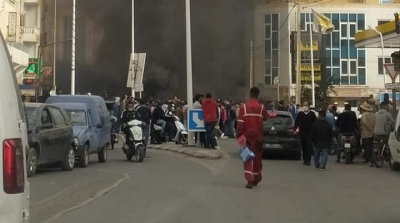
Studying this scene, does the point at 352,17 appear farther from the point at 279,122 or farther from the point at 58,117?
the point at 58,117

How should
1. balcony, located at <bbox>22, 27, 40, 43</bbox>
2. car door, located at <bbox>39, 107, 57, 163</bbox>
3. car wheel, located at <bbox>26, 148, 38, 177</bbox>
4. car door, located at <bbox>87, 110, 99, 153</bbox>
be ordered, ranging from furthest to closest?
1. balcony, located at <bbox>22, 27, 40, 43</bbox>
2. car door, located at <bbox>87, 110, 99, 153</bbox>
3. car door, located at <bbox>39, 107, 57, 163</bbox>
4. car wheel, located at <bbox>26, 148, 38, 177</bbox>

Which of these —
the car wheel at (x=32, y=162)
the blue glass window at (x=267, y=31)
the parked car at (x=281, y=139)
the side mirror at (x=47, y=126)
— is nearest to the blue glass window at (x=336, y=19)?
the blue glass window at (x=267, y=31)

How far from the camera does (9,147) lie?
416 cm

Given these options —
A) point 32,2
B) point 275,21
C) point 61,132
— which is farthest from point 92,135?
point 275,21

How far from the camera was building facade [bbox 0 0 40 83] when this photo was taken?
36938mm

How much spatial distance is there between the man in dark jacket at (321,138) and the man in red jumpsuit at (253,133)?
4193 millimetres

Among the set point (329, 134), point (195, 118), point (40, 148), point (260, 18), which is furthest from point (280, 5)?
point (40, 148)

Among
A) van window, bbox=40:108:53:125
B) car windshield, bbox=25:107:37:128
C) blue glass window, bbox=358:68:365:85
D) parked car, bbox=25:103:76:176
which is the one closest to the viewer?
parked car, bbox=25:103:76:176

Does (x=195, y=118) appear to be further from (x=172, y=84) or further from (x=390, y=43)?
(x=172, y=84)

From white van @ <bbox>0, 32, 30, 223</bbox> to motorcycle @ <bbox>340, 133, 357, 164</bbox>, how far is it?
14.4 metres

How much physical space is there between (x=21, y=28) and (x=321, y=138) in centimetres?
3239

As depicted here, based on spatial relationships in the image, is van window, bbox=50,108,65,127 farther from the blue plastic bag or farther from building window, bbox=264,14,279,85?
building window, bbox=264,14,279,85

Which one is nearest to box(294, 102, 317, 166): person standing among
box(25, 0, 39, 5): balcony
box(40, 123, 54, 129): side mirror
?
box(40, 123, 54, 129): side mirror

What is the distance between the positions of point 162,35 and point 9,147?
122 feet
